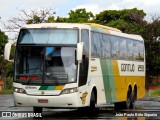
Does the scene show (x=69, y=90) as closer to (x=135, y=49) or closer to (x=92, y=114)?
(x=92, y=114)

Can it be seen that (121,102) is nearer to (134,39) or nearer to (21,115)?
(134,39)

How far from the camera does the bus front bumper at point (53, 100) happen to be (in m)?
18.0

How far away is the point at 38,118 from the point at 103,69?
12.8 ft

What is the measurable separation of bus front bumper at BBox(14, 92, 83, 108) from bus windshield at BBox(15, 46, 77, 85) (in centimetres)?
50

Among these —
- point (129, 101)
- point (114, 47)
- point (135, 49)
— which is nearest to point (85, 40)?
point (114, 47)

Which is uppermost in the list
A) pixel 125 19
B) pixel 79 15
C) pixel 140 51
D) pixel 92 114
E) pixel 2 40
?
pixel 79 15

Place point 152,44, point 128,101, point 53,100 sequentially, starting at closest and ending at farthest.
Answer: point 53,100 → point 128,101 → point 152,44

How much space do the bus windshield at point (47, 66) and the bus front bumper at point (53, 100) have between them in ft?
1.63

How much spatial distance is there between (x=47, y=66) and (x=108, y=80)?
14.2 ft

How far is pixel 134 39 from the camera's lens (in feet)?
86.9

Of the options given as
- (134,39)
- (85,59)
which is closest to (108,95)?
(85,59)

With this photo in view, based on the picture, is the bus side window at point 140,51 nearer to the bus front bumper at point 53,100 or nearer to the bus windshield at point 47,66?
the bus windshield at point 47,66

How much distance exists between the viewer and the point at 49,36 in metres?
18.8

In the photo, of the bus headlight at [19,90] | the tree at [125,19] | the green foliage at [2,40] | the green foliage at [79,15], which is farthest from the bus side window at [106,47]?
the green foliage at [79,15]
